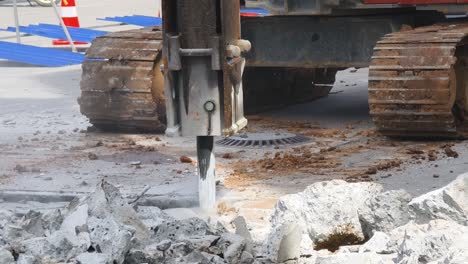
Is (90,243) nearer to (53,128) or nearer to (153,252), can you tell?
(153,252)

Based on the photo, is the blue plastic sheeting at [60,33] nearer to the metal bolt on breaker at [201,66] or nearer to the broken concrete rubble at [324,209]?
the metal bolt on breaker at [201,66]

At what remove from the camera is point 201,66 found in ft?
23.3

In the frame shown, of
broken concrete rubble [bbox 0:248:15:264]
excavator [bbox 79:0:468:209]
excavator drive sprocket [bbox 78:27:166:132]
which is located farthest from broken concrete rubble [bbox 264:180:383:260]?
excavator drive sprocket [bbox 78:27:166:132]

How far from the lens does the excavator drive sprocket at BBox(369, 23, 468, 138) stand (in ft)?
30.7

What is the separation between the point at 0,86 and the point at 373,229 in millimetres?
8529

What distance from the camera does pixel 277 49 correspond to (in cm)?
1076

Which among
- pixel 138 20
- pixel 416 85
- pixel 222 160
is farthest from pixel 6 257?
pixel 138 20

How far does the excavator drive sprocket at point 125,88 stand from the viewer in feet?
33.8

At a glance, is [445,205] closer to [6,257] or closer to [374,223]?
[374,223]

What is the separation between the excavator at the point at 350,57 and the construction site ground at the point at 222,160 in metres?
0.23

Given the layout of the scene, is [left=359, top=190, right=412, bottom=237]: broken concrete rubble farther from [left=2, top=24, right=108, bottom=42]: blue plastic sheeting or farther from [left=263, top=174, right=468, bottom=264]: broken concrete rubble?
[left=2, top=24, right=108, bottom=42]: blue plastic sheeting

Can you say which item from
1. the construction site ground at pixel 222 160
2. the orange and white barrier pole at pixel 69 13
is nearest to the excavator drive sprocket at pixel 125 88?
the construction site ground at pixel 222 160

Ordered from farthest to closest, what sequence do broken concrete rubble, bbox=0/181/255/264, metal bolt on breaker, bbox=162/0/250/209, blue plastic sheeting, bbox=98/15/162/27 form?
blue plastic sheeting, bbox=98/15/162/27 < metal bolt on breaker, bbox=162/0/250/209 < broken concrete rubble, bbox=0/181/255/264

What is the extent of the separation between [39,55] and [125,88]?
21.8ft
